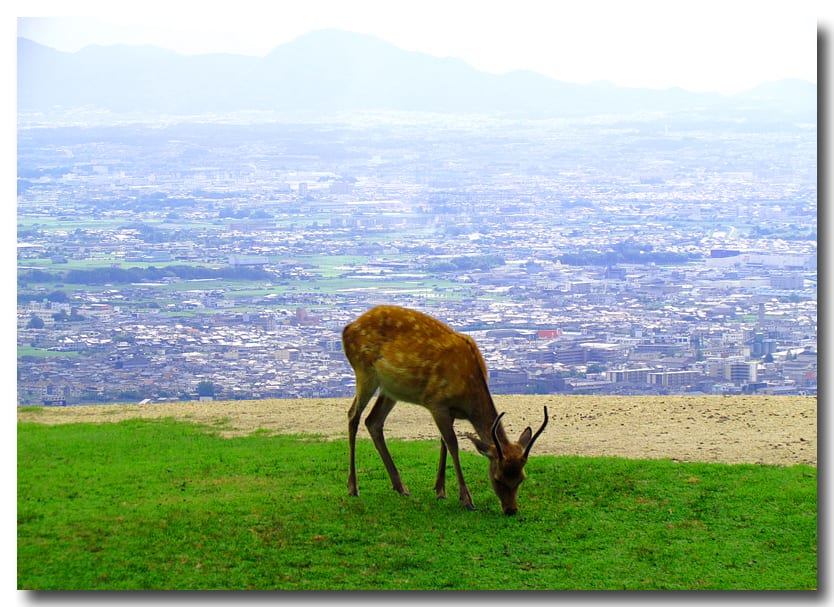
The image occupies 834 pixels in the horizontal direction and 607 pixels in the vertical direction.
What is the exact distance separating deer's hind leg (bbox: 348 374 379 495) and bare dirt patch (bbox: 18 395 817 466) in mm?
1972

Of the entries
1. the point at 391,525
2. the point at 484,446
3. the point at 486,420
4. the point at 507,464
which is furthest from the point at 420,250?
the point at 391,525

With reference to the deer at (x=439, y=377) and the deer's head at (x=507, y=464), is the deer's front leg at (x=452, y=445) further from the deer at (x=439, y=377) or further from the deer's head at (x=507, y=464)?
the deer's head at (x=507, y=464)

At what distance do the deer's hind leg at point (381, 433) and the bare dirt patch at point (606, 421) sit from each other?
5.71 ft

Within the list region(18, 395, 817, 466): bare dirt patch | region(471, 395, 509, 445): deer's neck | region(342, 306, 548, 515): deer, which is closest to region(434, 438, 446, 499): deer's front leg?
region(342, 306, 548, 515): deer

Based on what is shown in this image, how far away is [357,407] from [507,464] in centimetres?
143

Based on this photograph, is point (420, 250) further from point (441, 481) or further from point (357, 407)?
point (441, 481)

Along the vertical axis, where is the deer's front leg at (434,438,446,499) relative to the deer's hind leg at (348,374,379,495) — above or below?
below

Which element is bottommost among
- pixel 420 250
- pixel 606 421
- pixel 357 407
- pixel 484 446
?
pixel 606 421

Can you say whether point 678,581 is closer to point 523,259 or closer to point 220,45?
point 523,259

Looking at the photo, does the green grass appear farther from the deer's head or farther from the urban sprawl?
the urban sprawl

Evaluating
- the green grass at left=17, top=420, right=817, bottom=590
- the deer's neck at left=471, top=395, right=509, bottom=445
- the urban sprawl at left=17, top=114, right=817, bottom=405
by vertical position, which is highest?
the urban sprawl at left=17, top=114, right=817, bottom=405

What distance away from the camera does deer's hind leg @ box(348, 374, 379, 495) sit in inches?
392

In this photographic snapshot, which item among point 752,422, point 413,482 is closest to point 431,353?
point 413,482

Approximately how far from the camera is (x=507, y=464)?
9453 millimetres
